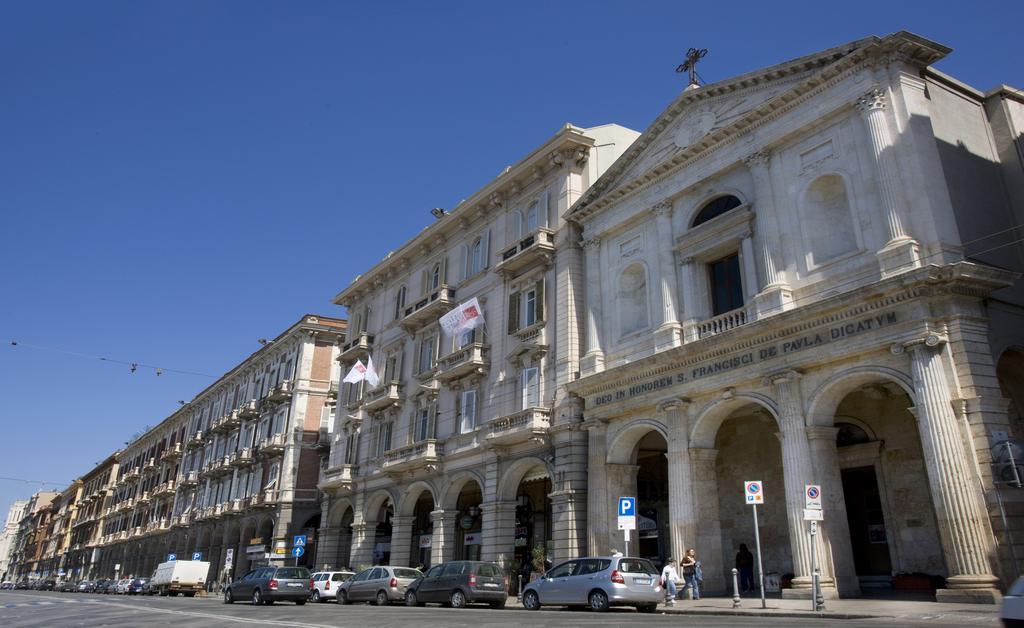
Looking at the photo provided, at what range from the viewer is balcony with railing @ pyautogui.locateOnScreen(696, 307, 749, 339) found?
2209 cm

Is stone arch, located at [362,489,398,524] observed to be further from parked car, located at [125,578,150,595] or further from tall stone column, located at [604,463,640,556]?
parked car, located at [125,578,150,595]

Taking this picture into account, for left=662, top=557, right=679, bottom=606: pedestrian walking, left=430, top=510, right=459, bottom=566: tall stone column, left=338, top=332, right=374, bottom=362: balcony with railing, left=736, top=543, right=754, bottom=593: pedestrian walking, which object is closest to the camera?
left=662, top=557, right=679, bottom=606: pedestrian walking

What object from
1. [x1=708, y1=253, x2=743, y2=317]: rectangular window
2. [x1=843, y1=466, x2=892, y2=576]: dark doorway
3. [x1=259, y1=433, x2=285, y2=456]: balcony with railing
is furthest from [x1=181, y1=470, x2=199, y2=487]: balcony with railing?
[x1=843, y1=466, x2=892, y2=576]: dark doorway

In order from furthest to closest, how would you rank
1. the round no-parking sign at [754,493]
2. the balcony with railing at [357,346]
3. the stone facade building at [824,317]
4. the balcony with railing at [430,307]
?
1. the balcony with railing at [357,346]
2. the balcony with railing at [430,307]
3. the round no-parking sign at [754,493]
4. the stone facade building at [824,317]

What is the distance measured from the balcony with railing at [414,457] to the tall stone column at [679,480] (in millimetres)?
12671

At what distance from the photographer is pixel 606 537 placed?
24531 millimetres

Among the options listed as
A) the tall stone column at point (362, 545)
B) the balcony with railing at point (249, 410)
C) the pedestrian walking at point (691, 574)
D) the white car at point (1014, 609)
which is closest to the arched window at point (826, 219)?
the pedestrian walking at point (691, 574)

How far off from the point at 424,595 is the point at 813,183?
1725cm

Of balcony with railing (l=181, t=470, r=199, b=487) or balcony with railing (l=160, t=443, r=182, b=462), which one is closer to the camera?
balcony with railing (l=181, t=470, r=199, b=487)

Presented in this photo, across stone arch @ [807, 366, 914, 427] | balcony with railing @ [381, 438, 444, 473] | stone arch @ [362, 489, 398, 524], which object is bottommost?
stone arch @ [362, 489, 398, 524]

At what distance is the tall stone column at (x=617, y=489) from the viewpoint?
24.6 meters

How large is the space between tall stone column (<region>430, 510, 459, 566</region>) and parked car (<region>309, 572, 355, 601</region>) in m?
3.75

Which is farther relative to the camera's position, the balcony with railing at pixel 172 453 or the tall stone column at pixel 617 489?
the balcony with railing at pixel 172 453

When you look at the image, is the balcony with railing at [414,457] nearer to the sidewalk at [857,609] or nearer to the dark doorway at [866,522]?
the sidewalk at [857,609]
